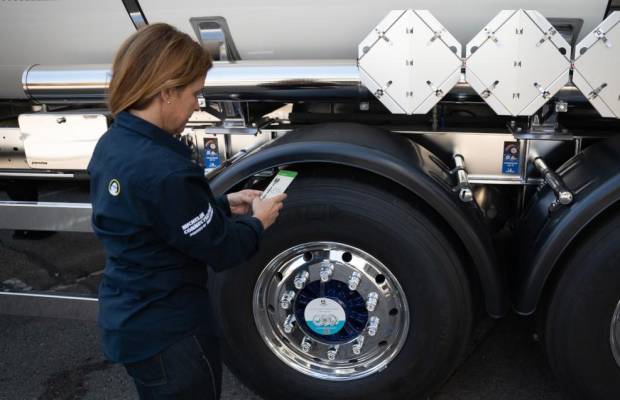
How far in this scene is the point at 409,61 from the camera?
2287mm

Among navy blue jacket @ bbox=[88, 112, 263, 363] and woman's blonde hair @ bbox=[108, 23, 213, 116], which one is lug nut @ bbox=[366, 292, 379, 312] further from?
woman's blonde hair @ bbox=[108, 23, 213, 116]

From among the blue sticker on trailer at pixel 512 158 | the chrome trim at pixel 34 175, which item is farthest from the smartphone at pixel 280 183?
the chrome trim at pixel 34 175

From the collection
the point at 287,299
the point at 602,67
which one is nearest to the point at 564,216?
the point at 602,67

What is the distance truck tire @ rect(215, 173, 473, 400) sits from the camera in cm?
229

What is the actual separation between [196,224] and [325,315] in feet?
3.57

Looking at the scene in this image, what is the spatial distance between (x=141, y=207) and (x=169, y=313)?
1.09 feet

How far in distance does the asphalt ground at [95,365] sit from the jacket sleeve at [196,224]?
1.46 metres

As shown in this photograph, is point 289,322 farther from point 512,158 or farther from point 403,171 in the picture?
point 512,158

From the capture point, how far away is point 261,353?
8.40 ft

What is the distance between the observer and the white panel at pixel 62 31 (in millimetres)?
2725

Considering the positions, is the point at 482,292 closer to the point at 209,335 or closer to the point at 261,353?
the point at 261,353

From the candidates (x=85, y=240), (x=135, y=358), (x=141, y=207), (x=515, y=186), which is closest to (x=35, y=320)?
(x=85, y=240)

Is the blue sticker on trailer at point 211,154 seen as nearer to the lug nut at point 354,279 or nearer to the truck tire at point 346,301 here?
the truck tire at point 346,301

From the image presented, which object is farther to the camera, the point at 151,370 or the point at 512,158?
the point at 512,158
